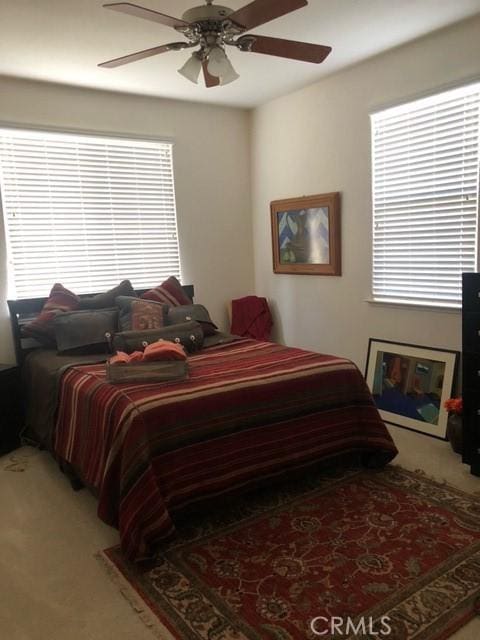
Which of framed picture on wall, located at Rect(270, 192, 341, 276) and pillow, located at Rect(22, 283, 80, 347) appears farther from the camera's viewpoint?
framed picture on wall, located at Rect(270, 192, 341, 276)

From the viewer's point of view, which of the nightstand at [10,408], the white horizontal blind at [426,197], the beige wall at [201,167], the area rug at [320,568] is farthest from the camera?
the beige wall at [201,167]

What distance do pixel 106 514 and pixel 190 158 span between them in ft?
11.1

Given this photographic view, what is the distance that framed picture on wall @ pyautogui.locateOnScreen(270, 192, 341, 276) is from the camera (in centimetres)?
413

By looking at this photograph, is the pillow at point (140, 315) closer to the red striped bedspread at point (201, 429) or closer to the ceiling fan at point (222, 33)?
the red striped bedspread at point (201, 429)

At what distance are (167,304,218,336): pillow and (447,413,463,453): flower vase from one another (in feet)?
6.02

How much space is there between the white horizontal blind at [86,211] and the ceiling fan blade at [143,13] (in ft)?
6.82

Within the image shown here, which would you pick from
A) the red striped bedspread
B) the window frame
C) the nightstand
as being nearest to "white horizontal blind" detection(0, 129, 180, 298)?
the nightstand

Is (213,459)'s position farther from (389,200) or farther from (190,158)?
(190,158)

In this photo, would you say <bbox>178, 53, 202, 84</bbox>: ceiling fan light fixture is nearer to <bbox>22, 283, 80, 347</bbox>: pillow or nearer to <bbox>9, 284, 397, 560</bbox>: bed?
<bbox>9, 284, 397, 560</bbox>: bed

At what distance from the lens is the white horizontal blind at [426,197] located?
318cm

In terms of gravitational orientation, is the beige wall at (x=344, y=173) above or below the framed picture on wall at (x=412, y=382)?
above

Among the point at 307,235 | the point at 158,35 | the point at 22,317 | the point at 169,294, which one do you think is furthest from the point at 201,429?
the point at 307,235

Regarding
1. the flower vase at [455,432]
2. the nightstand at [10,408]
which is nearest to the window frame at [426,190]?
the flower vase at [455,432]

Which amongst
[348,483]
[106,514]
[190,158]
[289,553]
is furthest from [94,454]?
[190,158]
